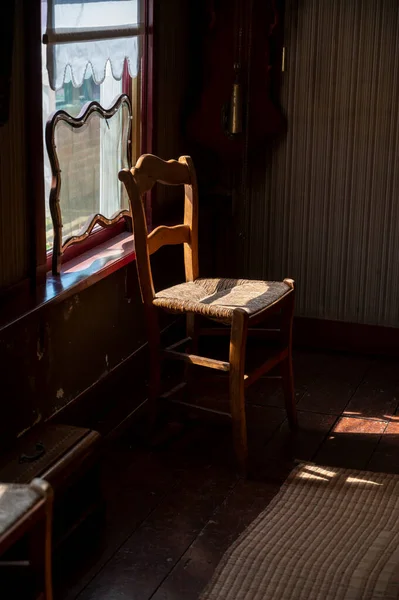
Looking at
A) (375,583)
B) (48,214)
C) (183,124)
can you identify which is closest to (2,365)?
(48,214)

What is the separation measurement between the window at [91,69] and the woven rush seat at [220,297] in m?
0.49

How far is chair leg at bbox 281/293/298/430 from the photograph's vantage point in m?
3.71

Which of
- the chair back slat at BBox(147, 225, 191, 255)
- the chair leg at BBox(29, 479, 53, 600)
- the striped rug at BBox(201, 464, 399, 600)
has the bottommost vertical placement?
the striped rug at BBox(201, 464, 399, 600)

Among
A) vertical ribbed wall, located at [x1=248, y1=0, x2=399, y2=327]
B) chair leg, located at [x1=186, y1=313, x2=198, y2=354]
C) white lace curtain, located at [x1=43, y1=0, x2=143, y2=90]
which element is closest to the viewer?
white lace curtain, located at [x1=43, y1=0, x2=143, y2=90]

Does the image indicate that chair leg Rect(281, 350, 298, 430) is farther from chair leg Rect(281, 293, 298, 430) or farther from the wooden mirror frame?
the wooden mirror frame

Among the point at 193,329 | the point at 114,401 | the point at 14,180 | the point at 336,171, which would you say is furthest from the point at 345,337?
the point at 14,180

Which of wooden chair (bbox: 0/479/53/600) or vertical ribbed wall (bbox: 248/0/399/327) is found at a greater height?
vertical ribbed wall (bbox: 248/0/399/327)

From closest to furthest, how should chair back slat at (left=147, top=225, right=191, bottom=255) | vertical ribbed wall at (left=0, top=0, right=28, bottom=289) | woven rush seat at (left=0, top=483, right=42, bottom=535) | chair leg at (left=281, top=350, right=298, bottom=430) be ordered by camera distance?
woven rush seat at (left=0, top=483, right=42, bottom=535), vertical ribbed wall at (left=0, top=0, right=28, bottom=289), chair back slat at (left=147, top=225, right=191, bottom=255), chair leg at (left=281, top=350, right=298, bottom=430)

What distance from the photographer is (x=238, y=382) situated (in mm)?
3418

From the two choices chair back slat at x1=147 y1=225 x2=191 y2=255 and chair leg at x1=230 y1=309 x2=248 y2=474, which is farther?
chair back slat at x1=147 y1=225 x2=191 y2=255

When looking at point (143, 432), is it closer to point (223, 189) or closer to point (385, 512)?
point (385, 512)

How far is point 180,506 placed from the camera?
10.6 ft

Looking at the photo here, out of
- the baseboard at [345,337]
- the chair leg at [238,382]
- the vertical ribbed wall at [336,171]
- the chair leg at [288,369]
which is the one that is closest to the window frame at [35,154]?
the chair leg at [238,382]

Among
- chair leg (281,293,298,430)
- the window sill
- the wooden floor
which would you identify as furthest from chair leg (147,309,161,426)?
chair leg (281,293,298,430)
